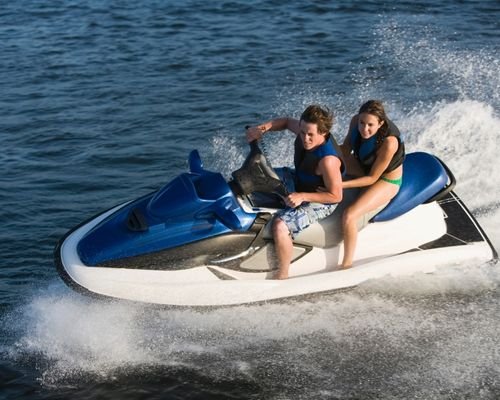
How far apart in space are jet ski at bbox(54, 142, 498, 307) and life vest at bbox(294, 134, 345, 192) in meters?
0.19

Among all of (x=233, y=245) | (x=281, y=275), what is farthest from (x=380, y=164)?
(x=233, y=245)

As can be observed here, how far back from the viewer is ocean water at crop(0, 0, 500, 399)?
5863 mm

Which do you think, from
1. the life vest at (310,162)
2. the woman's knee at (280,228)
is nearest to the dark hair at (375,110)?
the life vest at (310,162)

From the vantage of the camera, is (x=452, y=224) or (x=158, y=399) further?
(x=452, y=224)

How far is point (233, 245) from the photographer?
6008 millimetres

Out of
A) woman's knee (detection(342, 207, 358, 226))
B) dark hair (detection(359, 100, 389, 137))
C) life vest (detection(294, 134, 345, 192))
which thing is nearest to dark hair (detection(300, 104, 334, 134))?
life vest (detection(294, 134, 345, 192))

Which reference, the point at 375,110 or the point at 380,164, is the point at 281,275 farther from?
the point at 375,110

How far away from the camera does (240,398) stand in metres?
5.62

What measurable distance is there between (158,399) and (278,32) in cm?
1067

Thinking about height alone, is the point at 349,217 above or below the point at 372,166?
below

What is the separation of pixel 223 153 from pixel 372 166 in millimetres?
4178

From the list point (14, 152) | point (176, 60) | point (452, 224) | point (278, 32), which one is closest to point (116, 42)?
point (176, 60)

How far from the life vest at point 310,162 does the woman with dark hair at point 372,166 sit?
23 centimetres

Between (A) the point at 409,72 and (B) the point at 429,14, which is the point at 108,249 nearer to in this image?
(A) the point at 409,72
